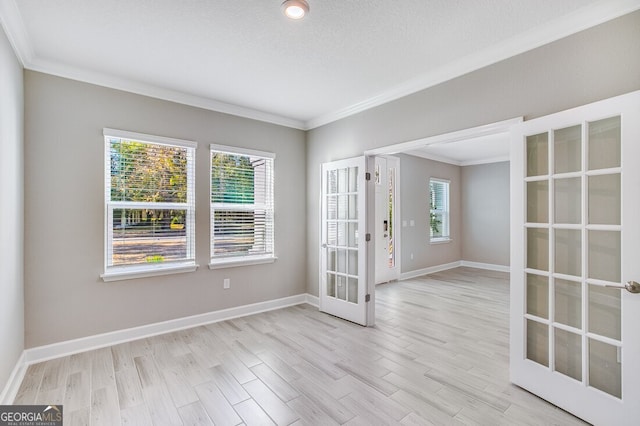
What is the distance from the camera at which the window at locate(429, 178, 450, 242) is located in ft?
24.4

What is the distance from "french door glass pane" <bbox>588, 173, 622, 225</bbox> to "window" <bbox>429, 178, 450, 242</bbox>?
5.34 metres

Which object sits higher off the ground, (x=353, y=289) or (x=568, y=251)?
(x=568, y=251)

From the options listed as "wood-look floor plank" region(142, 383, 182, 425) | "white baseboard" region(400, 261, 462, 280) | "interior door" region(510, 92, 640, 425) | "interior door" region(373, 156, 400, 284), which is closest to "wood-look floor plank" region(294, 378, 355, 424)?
"wood-look floor plank" region(142, 383, 182, 425)

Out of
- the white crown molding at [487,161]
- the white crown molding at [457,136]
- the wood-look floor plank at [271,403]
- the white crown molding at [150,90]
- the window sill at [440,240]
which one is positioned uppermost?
the white crown molding at [150,90]

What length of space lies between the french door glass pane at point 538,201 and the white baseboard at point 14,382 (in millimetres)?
4043

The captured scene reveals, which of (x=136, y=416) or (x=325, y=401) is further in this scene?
(x=325, y=401)

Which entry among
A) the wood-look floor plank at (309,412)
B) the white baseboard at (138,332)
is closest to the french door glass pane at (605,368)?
the wood-look floor plank at (309,412)

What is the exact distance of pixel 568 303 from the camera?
7.06ft

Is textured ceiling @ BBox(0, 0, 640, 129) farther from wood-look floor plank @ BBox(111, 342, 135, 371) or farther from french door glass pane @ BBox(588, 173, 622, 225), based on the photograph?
wood-look floor plank @ BBox(111, 342, 135, 371)

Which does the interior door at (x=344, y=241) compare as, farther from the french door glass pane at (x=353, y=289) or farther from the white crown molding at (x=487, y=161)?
the white crown molding at (x=487, y=161)

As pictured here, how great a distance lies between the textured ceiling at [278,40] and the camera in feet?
6.91

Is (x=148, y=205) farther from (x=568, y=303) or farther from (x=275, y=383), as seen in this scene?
(x=568, y=303)

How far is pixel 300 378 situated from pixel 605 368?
213 centimetres

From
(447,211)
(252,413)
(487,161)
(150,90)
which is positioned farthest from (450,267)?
(150,90)
